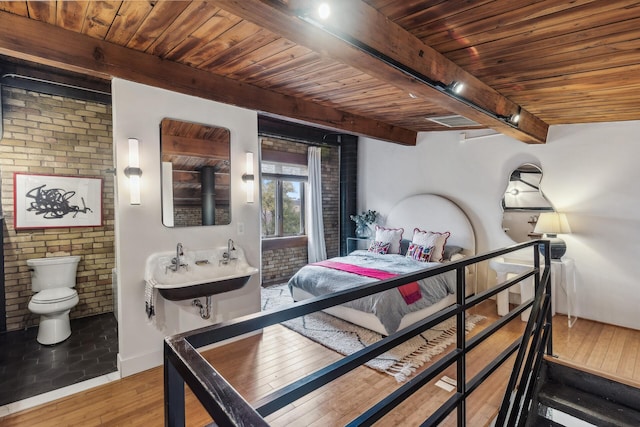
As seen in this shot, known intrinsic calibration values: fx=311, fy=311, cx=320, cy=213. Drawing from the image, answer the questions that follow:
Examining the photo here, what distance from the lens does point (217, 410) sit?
1.87 feet

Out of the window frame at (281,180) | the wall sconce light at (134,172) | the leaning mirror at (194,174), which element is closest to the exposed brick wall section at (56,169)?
the leaning mirror at (194,174)

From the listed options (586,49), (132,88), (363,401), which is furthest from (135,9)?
(363,401)

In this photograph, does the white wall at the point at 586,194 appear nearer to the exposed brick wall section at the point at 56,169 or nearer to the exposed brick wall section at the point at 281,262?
the exposed brick wall section at the point at 281,262

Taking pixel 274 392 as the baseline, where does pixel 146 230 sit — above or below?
above

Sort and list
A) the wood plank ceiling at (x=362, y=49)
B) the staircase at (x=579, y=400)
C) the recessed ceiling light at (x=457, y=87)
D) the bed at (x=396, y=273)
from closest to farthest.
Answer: the wood plank ceiling at (x=362, y=49)
the recessed ceiling light at (x=457, y=87)
the staircase at (x=579, y=400)
the bed at (x=396, y=273)

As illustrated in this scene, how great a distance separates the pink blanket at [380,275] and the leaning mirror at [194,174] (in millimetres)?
1612

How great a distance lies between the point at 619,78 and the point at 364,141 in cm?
409

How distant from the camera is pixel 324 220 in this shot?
6328 mm

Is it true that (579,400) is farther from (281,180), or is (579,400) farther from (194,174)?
(281,180)

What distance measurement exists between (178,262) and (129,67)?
5.37 feet

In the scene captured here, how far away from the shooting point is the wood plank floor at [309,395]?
2.13 meters

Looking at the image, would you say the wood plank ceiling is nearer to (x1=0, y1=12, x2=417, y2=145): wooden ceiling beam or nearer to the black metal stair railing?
(x1=0, y1=12, x2=417, y2=145): wooden ceiling beam

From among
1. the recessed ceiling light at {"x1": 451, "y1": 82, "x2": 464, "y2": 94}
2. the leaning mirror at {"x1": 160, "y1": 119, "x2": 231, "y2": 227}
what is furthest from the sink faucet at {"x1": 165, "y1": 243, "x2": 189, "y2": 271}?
the recessed ceiling light at {"x1": 451, "y1": 82, "x2": 464, "y2": 94}

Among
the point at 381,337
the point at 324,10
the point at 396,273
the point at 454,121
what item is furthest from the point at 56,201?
the point at 454,121
